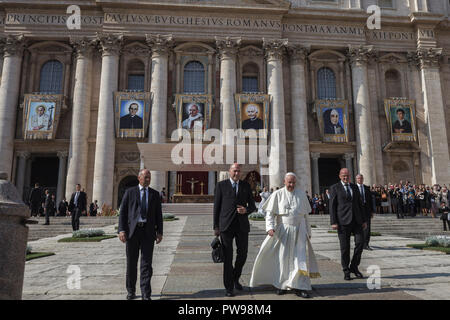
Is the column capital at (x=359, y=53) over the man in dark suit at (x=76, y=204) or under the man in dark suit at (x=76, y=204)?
over

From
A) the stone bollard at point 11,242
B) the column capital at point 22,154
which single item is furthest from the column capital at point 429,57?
the column capital at point 22,154

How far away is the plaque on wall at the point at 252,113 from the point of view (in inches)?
1029

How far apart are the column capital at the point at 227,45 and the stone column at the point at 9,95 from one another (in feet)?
50.0

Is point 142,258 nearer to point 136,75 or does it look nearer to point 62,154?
point 62,154

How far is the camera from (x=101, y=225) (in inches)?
662

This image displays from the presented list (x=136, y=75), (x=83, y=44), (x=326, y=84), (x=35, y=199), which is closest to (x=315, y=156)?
A: (x=326, y=84)

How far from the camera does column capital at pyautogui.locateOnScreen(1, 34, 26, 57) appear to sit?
25953mm

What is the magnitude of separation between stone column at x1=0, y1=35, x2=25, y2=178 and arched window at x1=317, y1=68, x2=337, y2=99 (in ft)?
79.3

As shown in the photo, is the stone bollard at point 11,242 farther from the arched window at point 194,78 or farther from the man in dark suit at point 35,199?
the arched window at point 194,78

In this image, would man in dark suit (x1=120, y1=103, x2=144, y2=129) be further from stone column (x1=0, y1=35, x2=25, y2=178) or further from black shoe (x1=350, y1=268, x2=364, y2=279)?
black shoe (x1=350, y1=268, x2=364, y2=279)

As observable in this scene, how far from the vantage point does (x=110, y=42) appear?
26.2 meters

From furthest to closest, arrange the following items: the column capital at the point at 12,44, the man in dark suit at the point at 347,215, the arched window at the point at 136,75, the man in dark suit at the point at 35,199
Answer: the arched window at the point at 136,75, the column capital at the point at 12,44, the man in dark suit at the point at 35,199, the man in dark suit at the point at 347,215
